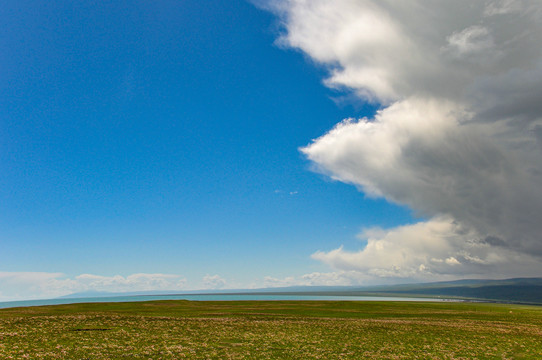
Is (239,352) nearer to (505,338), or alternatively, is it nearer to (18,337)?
(18,337)

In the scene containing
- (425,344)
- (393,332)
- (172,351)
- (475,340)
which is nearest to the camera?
(172,351)

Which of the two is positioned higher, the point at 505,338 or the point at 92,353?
the point at 92,353

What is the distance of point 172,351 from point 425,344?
28943mm

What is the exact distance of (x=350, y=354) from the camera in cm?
3067

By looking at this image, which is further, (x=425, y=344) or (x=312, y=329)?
(x=312, y=329)

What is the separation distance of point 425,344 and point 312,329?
15599 mm

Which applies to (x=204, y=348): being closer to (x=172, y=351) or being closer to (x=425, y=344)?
(x=172, y=351)

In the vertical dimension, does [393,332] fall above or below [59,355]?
below

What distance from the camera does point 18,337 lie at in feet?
104

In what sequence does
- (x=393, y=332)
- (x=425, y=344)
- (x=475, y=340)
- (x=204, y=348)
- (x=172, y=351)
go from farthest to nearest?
(x=393, y=332)
(x=475, y=340)
(x=425, y=344)
(x=204, y=348)
(x=172, y=351)

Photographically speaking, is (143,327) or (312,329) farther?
(312,329)

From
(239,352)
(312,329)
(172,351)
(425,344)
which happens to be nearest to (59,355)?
(172,351)

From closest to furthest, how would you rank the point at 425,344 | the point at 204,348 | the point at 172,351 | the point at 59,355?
the point at 59,355, the point at 172,351, the point at 204,348, the point at 425,344

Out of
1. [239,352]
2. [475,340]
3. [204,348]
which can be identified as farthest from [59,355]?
[475,340]
